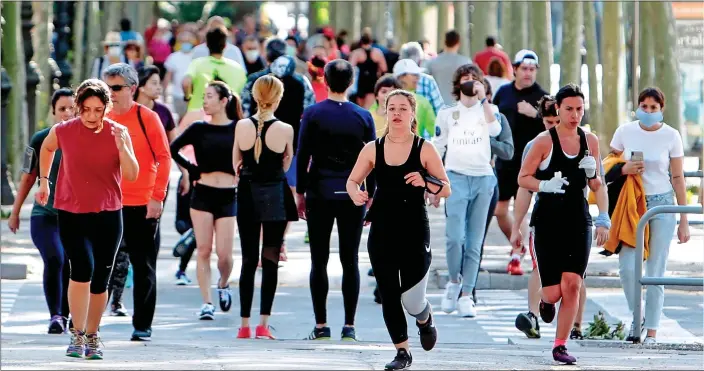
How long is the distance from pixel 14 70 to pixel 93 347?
1483 cm

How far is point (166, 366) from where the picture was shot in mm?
10008

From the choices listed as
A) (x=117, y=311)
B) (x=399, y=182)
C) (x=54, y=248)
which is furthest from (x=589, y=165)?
(x=117, y=311)

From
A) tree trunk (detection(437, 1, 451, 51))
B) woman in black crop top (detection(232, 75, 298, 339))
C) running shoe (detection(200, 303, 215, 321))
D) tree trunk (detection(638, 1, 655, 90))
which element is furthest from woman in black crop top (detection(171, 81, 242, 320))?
tree trunk (detection(437, 1, 451, 51))

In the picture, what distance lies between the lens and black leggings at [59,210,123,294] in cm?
1090

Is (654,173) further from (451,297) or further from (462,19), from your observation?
(462,19)

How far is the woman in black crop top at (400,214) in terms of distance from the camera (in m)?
10.6

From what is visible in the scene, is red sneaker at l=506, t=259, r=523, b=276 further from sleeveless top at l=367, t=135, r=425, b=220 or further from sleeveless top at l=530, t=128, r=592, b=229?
sleeveless top at l=367, t=135, r=425, b=220

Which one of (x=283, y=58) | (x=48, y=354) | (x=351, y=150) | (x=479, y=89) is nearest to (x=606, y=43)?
(x=283, y=58)

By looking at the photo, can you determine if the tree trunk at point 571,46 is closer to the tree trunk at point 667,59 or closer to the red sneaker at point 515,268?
the tree trunk at point 667,59

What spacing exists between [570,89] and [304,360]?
→ 2381mm

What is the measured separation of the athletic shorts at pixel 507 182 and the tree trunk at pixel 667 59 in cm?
975

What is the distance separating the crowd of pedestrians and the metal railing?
0.82ft

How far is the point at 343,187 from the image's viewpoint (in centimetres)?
1256

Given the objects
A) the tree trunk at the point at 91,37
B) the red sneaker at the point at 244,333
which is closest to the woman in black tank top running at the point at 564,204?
the red sneaker at the point at 244,333
